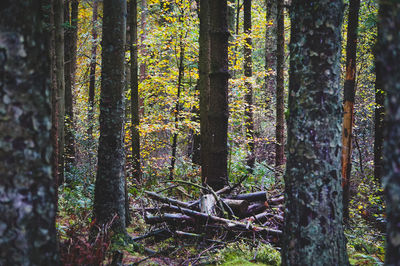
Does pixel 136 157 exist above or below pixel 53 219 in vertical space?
below

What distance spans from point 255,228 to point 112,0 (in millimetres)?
4381

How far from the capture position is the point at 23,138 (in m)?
1.95

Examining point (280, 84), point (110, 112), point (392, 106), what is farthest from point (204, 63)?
point (392, 106)

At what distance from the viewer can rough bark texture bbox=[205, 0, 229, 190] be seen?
21.9 ft

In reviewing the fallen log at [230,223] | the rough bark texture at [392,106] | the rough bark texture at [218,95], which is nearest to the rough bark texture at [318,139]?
the rough bark texture at [392,106]

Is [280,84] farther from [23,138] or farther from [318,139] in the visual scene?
[23,138]

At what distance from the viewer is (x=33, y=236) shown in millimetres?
2000

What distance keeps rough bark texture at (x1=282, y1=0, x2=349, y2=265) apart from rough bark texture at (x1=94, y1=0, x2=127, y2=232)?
288 cm

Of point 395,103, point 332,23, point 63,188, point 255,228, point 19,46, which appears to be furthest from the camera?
point 63,188

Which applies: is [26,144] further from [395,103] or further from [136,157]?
[136,157]

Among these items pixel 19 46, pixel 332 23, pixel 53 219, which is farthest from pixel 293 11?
pixel 53 219

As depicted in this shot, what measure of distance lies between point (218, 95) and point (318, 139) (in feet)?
13.2

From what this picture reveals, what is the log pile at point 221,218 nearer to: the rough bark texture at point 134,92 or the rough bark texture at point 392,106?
the rough bark texture at point 392,106

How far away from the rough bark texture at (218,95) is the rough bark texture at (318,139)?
3815 mm
